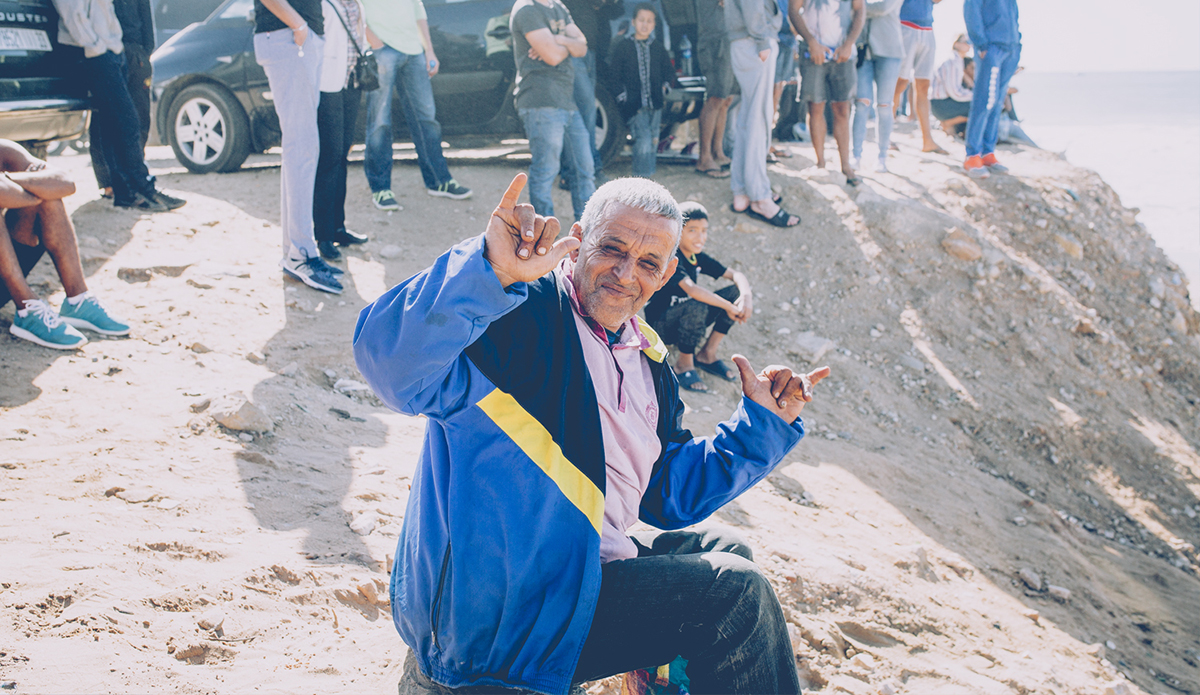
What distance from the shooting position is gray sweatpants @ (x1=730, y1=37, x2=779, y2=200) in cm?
671

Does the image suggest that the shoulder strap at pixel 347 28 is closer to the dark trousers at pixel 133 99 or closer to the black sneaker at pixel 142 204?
the dark trousers at pixel 133 99

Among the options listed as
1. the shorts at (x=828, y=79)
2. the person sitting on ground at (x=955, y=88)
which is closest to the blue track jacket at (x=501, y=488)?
the shorts at (x=828, y=79)

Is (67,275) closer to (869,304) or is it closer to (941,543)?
(941,543)

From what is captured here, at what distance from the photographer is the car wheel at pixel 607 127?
7445 mm

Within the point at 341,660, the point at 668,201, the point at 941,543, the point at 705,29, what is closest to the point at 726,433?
the point at 668,201

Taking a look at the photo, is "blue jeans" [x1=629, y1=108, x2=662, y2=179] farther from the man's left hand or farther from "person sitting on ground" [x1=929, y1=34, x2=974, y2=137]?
"person sitting on ground" [x1=929, y1=34, x2=974, y2=137]

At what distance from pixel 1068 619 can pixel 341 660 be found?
12.0ft

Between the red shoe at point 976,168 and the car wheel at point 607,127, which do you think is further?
the red shoe at point 976,168

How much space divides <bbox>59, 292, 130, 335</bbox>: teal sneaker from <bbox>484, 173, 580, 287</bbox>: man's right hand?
10.7 feet

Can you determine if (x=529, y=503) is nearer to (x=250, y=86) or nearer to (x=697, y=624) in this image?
(x=697, y=624)

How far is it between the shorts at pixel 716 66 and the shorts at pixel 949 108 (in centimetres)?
519

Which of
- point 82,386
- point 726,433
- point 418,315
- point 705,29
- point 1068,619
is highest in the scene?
point 705,29

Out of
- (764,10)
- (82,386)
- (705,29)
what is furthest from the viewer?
(705,29)

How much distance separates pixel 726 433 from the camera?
2.17 m
